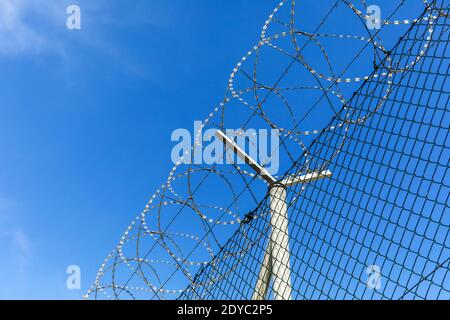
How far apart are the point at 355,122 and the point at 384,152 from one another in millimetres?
368

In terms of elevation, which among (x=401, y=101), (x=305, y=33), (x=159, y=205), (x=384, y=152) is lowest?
(x=384, y=152)

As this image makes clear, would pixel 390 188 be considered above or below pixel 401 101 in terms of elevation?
below

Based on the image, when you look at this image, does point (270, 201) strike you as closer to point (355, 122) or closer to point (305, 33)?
point (355, 122)

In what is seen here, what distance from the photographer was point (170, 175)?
14.6 feet
